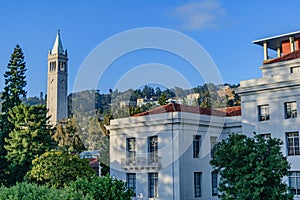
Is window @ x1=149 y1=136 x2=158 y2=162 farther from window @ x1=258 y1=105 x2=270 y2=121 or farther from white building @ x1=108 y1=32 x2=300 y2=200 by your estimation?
window @ x1=258 y1=105 x2=270 y2=121

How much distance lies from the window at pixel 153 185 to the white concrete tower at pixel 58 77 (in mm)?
65397

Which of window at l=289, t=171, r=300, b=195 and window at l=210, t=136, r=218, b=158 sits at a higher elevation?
window at l=210, t=136, r=218, b=158

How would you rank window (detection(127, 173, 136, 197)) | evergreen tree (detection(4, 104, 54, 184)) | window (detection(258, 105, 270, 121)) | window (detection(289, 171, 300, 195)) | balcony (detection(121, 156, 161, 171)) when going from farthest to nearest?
evergreen tree (detection(4, 104, 54, 184)), window (detection(127, 173, 136, 197)), balcony (detection(121, 156, 161, 171)), window (detection(258, 105, 270, 121)), window (detection(289, 171, 300, 195))

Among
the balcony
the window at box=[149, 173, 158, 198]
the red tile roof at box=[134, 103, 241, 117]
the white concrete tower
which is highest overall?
the white concrete tower

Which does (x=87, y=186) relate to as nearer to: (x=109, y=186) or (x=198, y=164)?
(x=109, y=186)

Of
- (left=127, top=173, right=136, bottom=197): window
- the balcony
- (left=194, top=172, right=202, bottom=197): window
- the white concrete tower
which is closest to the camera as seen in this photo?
the balcony

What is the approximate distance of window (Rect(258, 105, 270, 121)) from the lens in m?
23.4

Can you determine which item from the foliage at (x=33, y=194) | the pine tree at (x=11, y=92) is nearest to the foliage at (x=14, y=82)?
the pine tree at (x=11, y=92)

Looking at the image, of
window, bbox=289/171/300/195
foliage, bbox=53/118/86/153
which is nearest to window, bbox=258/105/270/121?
window, bbox=289/171/300/195

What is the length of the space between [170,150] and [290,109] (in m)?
6.83

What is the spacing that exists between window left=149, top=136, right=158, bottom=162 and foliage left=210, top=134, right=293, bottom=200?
7799mm

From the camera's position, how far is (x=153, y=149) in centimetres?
2569

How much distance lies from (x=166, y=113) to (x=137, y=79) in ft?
12.3

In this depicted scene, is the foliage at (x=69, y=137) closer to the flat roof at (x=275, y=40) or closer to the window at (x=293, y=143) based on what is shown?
the flat roof at (x=275, y=40)
